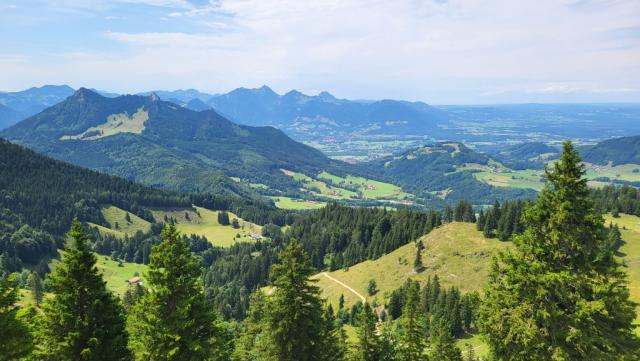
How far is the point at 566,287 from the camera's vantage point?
2373cm

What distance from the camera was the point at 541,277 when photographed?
2353cm

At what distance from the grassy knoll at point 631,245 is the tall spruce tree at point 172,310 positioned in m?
82.8

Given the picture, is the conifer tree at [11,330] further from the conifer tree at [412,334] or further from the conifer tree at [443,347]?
the conifer tree at [443,347]

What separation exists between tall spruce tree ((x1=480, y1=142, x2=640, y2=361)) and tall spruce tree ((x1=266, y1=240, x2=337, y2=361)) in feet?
46.2

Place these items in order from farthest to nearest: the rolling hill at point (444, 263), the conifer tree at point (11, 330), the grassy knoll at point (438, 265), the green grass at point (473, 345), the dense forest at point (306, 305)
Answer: the grassy knoll at point (438, 265) < the rolling hill at point (444, 263) < the green grass at point (473, 345) < the dense forest at point (306, 305) < the conifer tree at point (11, 330)

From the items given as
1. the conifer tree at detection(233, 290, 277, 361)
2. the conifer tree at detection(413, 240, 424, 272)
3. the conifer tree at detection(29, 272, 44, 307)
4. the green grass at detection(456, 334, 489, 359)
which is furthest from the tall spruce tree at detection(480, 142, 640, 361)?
the conifer tree at detection(29, 272, 44, 307)

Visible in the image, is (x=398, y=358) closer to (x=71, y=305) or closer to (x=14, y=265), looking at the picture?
(x=71, y=305)

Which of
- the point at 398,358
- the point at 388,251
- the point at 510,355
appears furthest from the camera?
the point at 388,251

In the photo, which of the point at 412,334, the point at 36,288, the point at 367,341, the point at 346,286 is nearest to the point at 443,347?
the point at 412,334

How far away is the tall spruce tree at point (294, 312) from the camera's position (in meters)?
33.2

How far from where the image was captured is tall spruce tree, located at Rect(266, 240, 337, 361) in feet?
109

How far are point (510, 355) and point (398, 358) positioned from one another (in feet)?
89.0

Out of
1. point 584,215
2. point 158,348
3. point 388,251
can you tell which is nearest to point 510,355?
point 584,215

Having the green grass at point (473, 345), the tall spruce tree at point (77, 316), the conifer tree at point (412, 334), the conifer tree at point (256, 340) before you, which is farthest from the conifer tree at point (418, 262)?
the tall spruce tree at point (77, 316)
